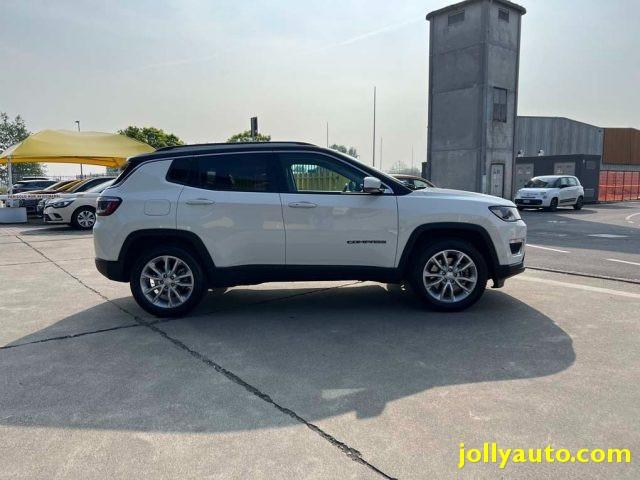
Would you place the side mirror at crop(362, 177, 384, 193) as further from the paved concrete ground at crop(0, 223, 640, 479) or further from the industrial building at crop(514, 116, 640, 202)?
the industrial building at crop(514, 116, 640, 202)

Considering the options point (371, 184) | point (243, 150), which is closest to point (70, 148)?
point (243, 150)

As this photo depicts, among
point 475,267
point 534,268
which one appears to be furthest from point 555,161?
point 475,267

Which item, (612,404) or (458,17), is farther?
(458,17)

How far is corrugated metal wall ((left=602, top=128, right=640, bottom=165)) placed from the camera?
56000 mm

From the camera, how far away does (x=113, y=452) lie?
2.73 m

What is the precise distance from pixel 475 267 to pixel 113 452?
12.8 feet

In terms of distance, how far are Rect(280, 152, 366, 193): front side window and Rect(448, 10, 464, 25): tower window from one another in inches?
874

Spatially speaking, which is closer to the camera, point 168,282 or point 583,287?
point 168,282

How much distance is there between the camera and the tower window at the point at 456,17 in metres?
24.1

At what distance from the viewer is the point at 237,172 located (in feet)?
17.3

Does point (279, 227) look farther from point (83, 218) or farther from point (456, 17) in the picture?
point (456, 17)

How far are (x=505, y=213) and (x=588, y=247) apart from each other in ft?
21.2

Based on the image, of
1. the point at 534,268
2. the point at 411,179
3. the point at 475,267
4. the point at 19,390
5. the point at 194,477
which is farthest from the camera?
the point at 411,179

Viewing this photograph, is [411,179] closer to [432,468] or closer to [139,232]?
[139,232]
